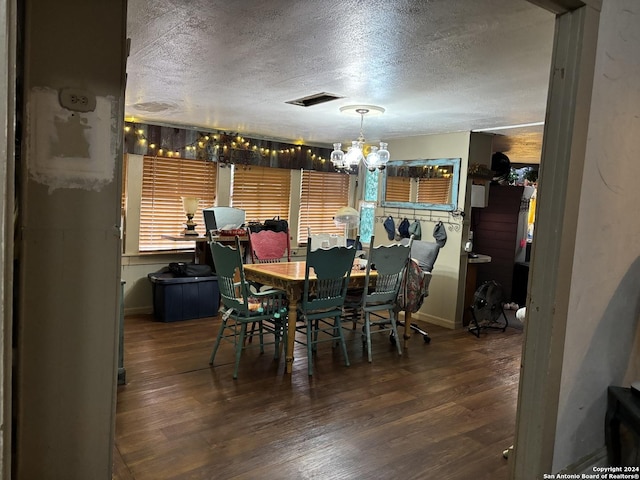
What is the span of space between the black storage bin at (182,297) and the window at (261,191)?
118 cm

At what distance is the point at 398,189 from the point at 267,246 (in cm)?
193

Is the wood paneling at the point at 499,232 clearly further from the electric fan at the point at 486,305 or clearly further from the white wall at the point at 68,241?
the white wall at the point at 68,241

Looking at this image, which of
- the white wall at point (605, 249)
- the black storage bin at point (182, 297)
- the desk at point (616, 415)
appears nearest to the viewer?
the white wall at point (605, 249)

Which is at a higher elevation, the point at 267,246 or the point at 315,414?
the point at 267,246

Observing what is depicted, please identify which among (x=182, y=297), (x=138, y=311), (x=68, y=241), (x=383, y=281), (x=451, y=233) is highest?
(x=68, y=241)

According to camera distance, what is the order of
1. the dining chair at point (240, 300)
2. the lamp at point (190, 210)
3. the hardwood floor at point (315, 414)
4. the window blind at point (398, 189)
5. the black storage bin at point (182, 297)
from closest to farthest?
the hardwood floor at point (315, 414)
the dining chair at point (240, 300)
the black storage bin at point (182, 297)
the lamp at point (190, 210)
the window blind at point (398, 189)

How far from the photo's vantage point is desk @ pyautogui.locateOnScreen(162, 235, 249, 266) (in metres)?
5.30

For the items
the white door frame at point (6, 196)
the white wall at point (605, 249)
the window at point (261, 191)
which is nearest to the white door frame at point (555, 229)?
the white wall at point (605, 249)

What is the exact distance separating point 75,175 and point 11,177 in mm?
311

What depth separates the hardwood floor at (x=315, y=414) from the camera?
95.3 inches

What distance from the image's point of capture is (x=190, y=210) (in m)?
5.40

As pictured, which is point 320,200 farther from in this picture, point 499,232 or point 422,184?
point 499,232

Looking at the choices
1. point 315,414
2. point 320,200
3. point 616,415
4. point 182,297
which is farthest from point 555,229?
point 320,200

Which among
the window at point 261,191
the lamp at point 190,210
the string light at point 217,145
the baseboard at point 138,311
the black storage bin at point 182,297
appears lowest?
the baseboard at point 138,311
